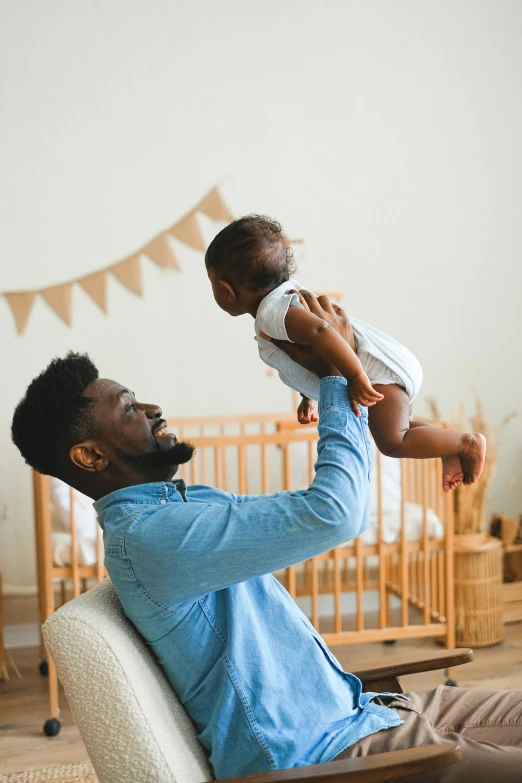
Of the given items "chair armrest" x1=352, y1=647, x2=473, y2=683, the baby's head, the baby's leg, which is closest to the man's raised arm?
the baby's leg

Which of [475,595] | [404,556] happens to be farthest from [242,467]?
[475,595]

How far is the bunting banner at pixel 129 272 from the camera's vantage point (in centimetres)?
371

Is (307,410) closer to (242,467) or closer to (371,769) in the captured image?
(371,769)

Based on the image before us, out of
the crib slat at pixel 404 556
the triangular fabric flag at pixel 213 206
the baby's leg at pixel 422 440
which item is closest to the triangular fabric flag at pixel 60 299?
the triangular fabric flag at pixel 213 206

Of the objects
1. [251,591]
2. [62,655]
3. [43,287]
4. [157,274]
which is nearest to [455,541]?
[157,274]

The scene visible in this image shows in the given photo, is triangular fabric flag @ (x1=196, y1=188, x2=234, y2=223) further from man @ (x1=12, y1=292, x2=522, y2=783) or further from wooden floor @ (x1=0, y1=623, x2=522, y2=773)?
man @ (x1=12, y1=292, x2=522, y2=783)

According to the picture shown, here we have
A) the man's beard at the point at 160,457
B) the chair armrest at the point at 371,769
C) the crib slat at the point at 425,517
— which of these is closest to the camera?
the chair armrest at the point at 371,769

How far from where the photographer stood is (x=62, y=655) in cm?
127

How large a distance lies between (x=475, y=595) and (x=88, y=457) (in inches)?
95.8

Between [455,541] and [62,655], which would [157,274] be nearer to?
[455,541]

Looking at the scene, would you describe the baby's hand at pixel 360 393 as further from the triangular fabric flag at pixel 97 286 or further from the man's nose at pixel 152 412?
the triangular fabric flag at pixel 97 286

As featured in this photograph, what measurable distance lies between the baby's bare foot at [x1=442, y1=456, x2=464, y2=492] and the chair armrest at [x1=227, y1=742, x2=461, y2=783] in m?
0.44

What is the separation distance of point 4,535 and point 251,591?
2592 millimetres

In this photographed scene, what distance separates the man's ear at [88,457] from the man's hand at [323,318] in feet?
1.13
